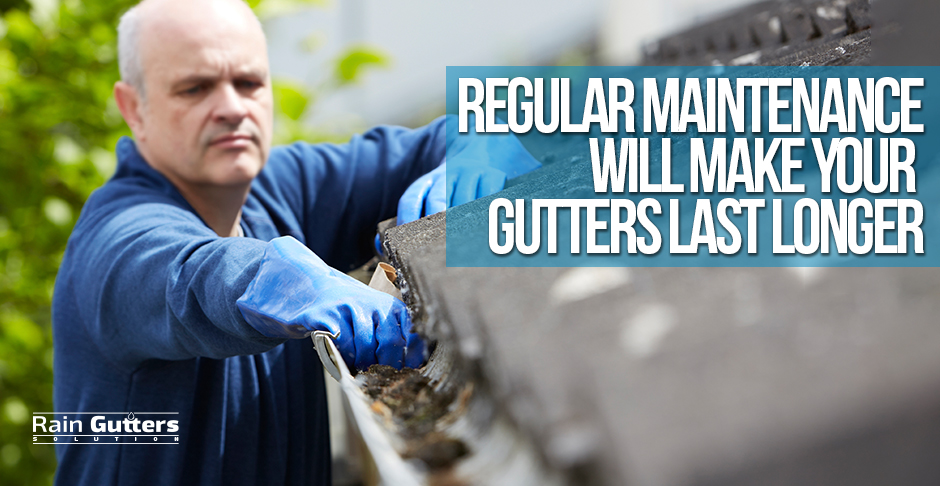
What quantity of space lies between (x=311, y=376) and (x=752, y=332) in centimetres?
128

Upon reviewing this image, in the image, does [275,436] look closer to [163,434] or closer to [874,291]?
[163,434]

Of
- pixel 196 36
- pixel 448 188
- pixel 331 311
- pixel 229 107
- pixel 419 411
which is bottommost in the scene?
pixel 419 411

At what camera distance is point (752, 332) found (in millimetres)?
542

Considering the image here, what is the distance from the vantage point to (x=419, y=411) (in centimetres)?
79

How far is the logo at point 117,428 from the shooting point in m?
1.45

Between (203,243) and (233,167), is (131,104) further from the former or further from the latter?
(203,243)

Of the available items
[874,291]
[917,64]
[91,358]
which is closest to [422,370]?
[874,291]

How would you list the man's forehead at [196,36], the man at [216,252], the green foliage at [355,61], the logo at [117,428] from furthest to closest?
the green foliage at [355,61], the man's forehead at [196,36], the logo at [117,428], the man at [216,252]

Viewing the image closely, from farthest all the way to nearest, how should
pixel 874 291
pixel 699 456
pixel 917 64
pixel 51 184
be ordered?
pixel 51 184 < pixel 917 64 < pixel 874 291 < pixel 699 456

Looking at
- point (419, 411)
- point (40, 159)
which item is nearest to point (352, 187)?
point (419, 411)

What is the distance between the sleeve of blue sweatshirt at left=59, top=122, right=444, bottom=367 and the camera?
1.08m

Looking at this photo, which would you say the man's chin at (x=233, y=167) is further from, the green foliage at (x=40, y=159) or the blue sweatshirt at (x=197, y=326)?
the green foliage at (x=40, y=159)

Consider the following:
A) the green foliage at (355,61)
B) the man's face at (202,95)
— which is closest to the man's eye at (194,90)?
the man's face at (202,95)

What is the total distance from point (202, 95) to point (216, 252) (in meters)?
0.73
